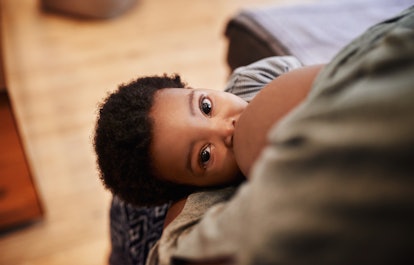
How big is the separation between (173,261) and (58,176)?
1.14 meters

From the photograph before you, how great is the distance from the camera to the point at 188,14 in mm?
2520

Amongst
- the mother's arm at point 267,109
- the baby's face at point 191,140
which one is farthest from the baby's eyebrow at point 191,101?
the mother's arm at point 267,109

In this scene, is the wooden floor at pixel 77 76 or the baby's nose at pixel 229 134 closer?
the baby's nose at pixel 229 134

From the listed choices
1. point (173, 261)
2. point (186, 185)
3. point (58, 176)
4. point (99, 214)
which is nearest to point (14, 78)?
point (58, 176)

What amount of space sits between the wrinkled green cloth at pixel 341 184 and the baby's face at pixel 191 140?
340 millimetres

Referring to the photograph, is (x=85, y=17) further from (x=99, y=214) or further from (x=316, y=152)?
(x=316, y=152)

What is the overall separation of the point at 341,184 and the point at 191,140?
44 cm

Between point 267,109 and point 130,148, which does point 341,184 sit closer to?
Answer: point 267,109

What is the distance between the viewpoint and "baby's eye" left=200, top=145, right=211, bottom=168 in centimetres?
72

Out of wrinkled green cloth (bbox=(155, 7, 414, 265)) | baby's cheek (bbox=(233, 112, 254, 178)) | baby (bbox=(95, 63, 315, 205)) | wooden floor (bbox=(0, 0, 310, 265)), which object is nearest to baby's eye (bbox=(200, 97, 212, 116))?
baby (bbox=(95, 63, 315, 205))

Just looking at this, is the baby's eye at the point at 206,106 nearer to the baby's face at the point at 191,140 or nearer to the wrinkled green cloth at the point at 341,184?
the baby's face at the point at 191,140

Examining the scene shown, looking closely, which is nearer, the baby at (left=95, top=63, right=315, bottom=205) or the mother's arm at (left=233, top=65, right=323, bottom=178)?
the mother's arm at (left=233, top=65, right=323, bottom=178)

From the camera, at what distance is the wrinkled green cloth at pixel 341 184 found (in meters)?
0.31

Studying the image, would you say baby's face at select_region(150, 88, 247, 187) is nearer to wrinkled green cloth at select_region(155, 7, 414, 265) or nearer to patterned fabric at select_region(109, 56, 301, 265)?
patterned fabric at select_region(109, 56, 301, 265)
